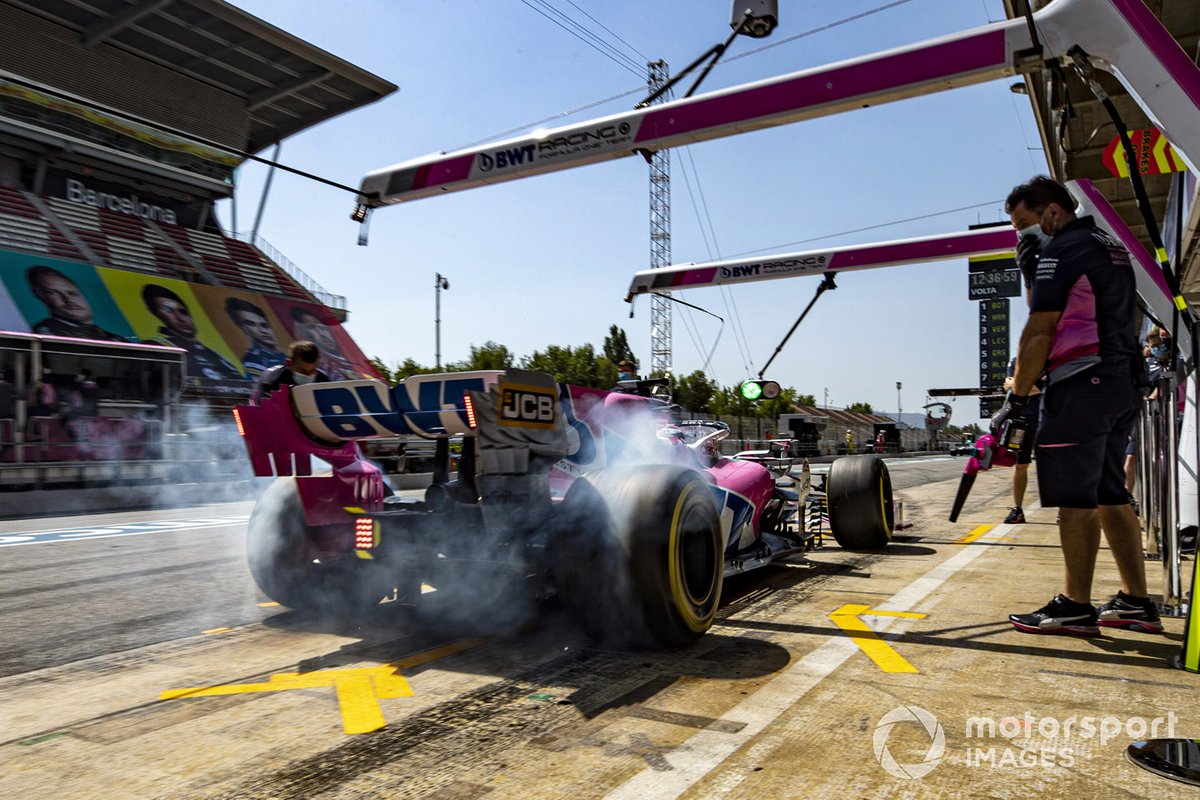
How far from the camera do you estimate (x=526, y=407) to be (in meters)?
3.77

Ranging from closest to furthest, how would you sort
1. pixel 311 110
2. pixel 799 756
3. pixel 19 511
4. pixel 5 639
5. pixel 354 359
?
pixel 799 756 → pixel 5 639 → pixel 19 511 → pixel 354 359 → pixel 311 110

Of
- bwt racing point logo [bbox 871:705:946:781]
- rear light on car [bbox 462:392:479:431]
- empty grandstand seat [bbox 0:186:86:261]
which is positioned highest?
empty grandstand seat [bbox 0:186:86:261]

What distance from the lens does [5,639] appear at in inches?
166

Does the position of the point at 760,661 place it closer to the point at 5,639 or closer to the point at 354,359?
→ the point at 5,639

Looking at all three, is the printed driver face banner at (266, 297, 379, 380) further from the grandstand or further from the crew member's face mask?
the crew member's face mask

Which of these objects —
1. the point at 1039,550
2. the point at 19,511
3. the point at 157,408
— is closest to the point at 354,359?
the point at 157,408

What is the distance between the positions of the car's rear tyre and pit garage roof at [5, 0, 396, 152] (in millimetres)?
37742

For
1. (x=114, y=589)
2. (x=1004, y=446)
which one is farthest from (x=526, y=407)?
(x=114, y=589)

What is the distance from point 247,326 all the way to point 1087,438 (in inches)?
1353

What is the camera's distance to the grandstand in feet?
86.4

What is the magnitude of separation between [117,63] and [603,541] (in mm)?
43790

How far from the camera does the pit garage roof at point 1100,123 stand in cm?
662

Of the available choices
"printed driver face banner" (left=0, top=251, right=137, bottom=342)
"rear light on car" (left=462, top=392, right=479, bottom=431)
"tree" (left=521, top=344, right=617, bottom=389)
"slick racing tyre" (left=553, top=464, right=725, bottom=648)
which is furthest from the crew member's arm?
"tree" (left=521, top=344, right=617, bottom=389)

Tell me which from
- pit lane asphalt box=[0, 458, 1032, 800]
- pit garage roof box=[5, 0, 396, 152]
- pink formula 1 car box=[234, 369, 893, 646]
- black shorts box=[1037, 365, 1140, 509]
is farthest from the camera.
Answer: pit garage roof box=[5, 0, 396, 152]
